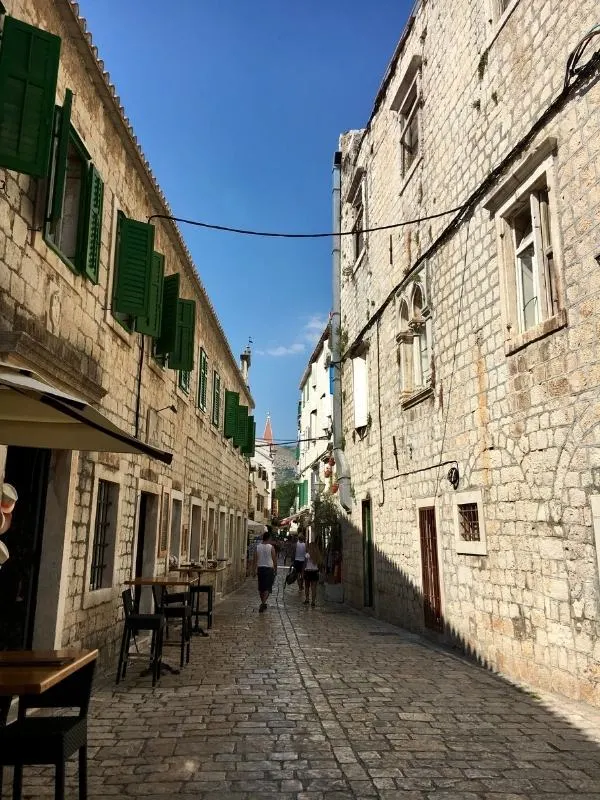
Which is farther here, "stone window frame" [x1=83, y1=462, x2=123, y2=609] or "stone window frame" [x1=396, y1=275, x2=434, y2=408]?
"stone window frame" [x1=396, y1=275, x2=434, y2=408]

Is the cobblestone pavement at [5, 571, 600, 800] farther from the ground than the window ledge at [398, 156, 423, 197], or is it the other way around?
the window ledge at [398, 156, 423, 197]

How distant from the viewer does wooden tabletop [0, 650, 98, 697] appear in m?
2.57

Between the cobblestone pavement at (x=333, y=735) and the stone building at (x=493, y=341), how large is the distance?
0.91 meters

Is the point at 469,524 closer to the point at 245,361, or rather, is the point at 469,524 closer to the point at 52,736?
the point at 52,736

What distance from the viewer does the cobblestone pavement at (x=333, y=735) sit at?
355 centimetres

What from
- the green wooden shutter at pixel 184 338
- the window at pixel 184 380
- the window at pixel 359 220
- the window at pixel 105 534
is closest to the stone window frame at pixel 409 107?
the window at pixel 359 220

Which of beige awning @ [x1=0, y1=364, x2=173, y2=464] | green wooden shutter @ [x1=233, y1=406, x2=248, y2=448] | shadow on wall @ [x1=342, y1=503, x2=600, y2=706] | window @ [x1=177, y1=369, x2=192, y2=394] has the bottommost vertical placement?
shadow on wall @ [x1=342, y1=503, x2=600, y2=706]

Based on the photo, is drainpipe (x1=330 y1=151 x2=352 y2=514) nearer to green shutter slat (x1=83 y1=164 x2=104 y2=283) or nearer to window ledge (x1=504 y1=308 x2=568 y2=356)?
window ledge (x1=504 y1=308 x2=568 y2=356)

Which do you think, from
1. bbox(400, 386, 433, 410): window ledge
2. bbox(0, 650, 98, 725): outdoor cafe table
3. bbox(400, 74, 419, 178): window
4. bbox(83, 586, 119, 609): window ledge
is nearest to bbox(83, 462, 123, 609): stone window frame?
bbox(83, 586, 119, 609): window ledge

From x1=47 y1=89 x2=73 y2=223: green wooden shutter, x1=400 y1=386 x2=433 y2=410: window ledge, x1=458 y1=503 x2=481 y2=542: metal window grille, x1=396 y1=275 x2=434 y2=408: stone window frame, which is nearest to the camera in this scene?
x1=47 y1=89 x2=73 y2=223: green wooden shutter

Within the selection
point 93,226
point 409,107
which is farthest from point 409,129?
point 93,226

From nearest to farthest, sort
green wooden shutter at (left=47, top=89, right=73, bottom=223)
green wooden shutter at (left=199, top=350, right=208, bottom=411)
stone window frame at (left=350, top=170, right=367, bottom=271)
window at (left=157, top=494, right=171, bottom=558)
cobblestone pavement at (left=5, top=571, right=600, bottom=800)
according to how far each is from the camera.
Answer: cobblestone pavement at (left=5, top=571, right=600, bottom=800) < green wooden shutter at (left=47, top=89, right=73, bottom=223) < window at (left=157, top=494, right=171, bottom=558) < green wooden shutter at (left=199, top=350, right=208, bottom=411) < stone window frame at (left=350, top=170, right=367, bottom=271)

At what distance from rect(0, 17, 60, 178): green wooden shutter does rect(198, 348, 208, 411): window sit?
28.4ft

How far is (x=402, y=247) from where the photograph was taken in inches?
427
